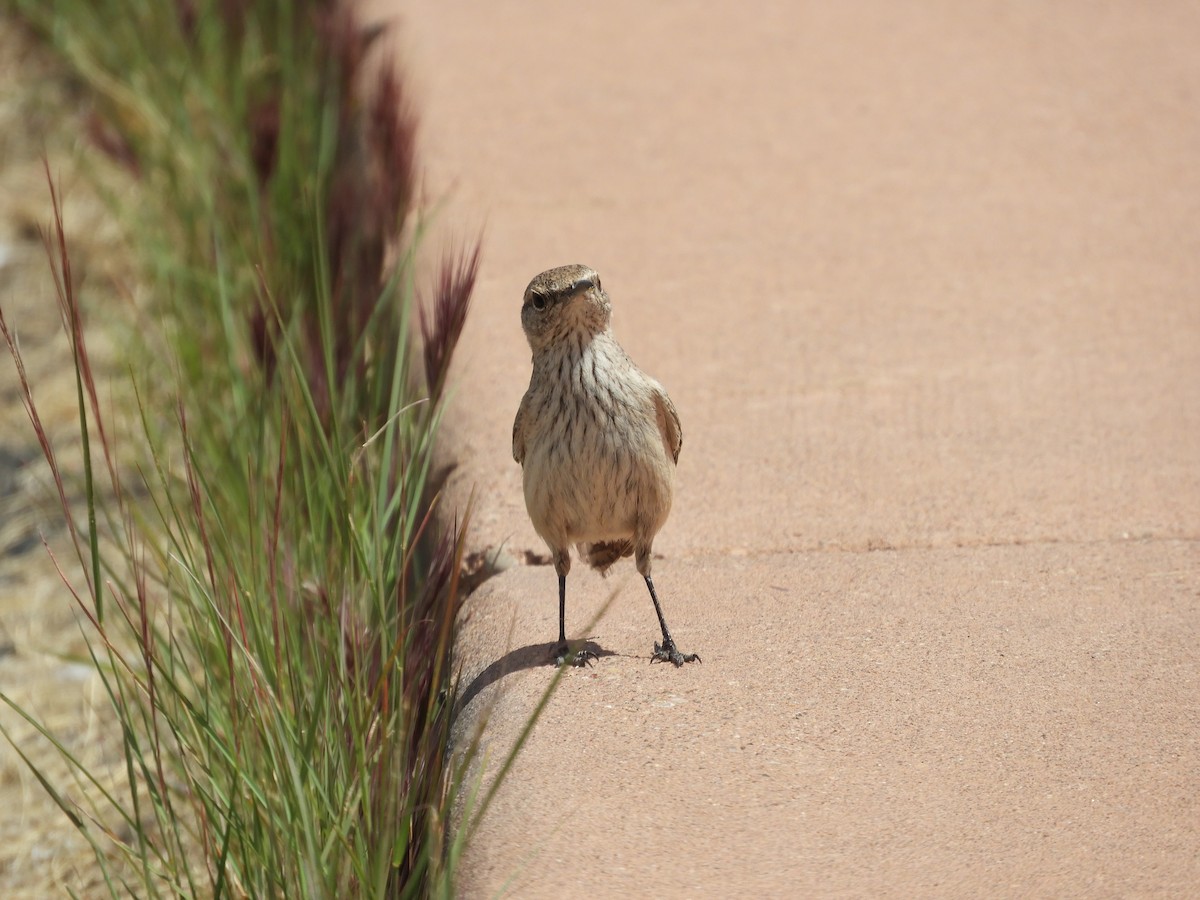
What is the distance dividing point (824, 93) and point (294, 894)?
4.74 m

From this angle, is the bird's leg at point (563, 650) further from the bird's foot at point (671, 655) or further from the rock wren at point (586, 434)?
the bird's foot at point (671, 655)

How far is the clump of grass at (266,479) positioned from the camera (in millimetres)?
2686

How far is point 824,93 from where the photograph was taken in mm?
6375

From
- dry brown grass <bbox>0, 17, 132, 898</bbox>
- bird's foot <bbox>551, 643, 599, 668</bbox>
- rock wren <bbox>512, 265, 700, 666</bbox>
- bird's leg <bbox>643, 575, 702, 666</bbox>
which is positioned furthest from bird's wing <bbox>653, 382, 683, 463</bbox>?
dry brown grass <bbox>0, 17, 132, 898</bbox>

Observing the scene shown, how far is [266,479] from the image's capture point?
12.6 ft

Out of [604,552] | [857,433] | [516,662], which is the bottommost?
[516,662]

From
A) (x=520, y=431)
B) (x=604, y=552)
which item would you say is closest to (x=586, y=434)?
(x=520, y=431)

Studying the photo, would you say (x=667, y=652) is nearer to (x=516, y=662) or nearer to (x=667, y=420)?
(x=516, y=662)

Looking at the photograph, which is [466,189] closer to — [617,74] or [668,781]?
[617,74]

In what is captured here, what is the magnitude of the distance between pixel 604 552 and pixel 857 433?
3.26 ft

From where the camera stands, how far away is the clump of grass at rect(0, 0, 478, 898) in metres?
2.69

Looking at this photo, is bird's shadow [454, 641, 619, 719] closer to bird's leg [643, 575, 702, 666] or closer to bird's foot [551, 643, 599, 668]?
bird's foot [551, 643, 599, 668]

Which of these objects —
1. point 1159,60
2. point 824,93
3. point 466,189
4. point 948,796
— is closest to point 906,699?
point 948,796

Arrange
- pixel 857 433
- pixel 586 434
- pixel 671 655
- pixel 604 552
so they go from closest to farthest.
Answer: pixel 671 655
pixel 586 434
pixel 604 552
pixel 857 433
